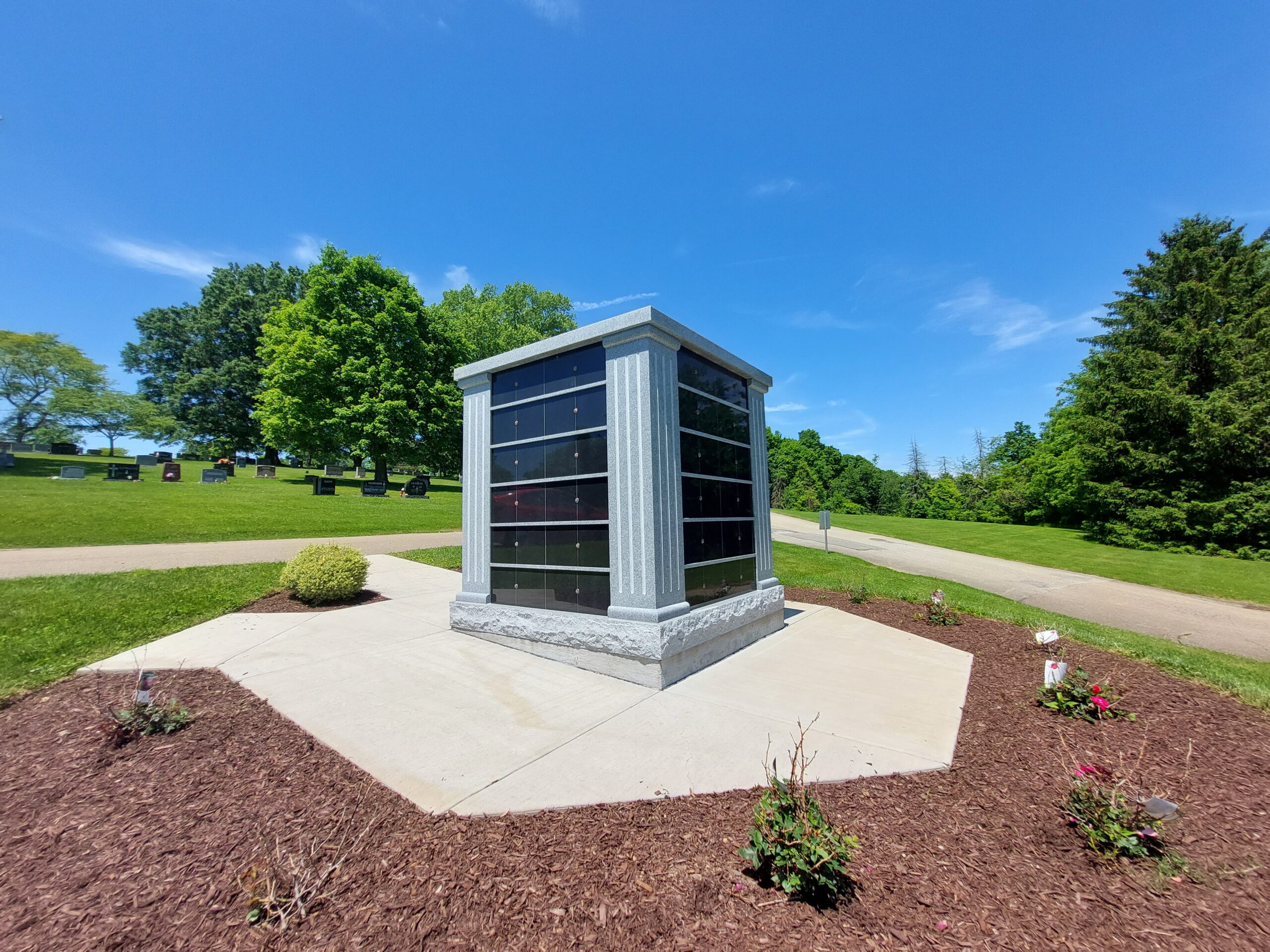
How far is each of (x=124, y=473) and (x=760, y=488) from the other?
102 feet

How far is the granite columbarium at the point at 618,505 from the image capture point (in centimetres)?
539

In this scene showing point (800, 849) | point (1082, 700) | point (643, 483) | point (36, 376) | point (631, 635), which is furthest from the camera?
point (36, 376)

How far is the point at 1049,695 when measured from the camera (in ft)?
15.0

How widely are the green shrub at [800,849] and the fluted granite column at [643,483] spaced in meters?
2.71

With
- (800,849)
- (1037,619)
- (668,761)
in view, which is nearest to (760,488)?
(668,761)

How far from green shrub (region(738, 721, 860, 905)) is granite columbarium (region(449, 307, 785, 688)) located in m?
2.57

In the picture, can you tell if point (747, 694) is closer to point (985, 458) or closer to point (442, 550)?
point (442, 550)

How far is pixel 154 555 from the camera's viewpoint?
11070 mm

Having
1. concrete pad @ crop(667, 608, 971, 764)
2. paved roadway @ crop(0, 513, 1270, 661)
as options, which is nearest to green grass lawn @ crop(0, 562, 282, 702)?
paved roadway @ crop(0, 513, 1270, 661)

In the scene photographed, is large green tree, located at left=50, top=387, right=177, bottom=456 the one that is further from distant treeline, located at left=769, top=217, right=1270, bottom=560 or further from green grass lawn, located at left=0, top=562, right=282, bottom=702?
distant treeline, located at left=769, top=217, right=1270, bottom=560

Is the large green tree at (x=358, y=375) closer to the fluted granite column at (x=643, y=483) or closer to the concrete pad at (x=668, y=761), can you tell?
the fluted granite column at (x=643, y=483)

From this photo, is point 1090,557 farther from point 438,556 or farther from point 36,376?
point 36,376

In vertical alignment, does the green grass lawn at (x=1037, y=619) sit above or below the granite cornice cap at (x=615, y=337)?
below

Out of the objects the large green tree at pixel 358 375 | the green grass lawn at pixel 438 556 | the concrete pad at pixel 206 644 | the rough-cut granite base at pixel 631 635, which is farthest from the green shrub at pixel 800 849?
the large green tree at pixel 358 375
